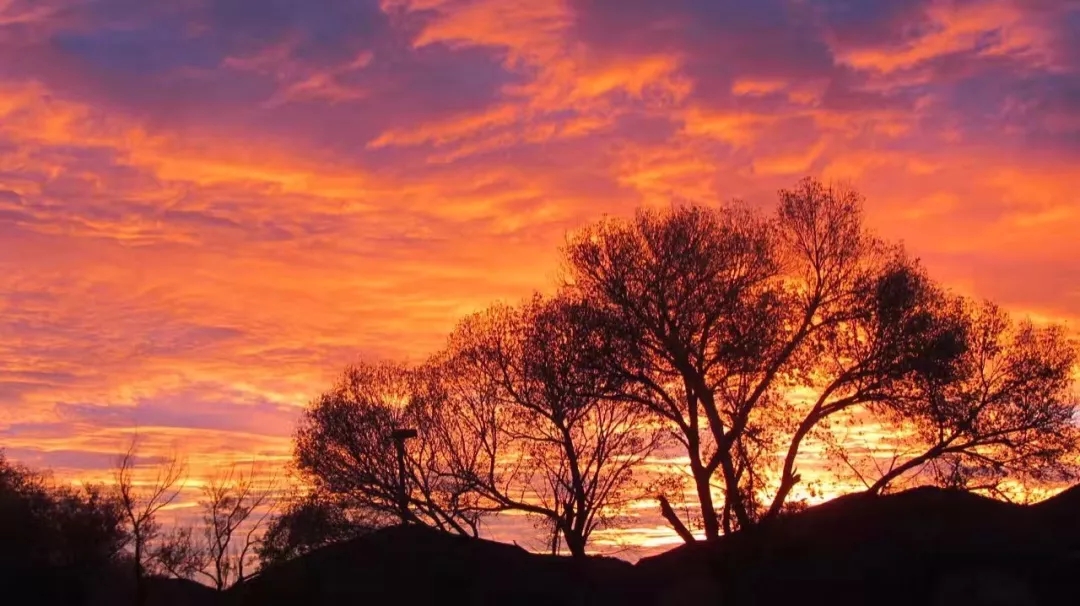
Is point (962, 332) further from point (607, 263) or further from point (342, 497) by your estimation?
point (342, 497)

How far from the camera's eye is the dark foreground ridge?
127 ft

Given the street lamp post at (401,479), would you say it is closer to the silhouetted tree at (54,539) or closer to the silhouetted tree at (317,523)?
the silhouetted tree at (317,523)

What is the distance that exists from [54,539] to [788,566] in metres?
35.5

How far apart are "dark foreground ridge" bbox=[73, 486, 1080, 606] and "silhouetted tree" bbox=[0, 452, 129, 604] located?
46.5 feet

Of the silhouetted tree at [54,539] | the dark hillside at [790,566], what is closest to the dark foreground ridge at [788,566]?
the dark hillside at [790,566]

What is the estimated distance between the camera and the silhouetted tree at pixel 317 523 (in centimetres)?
5275

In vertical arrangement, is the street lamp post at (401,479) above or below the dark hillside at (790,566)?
above

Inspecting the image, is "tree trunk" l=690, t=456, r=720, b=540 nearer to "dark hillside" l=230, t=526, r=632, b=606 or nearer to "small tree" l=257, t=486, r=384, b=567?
"dark hillside" l=230, t=526, r=632, b=606

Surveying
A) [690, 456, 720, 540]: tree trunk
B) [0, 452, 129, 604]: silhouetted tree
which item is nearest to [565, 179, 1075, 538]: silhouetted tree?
[690, 456, 720, 540]: tree trunk

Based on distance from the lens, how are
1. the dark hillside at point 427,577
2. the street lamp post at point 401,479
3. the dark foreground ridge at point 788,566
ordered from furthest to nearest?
the street lamp post at point 401,479 → the dark hillside at point 427,577 → the dark foreground ridge at point 788,566

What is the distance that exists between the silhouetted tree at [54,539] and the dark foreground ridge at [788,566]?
46.5ft

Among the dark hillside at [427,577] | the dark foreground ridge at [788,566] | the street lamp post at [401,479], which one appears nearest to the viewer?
the dark foreground ridge at [788,566]

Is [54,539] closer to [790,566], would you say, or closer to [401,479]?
[401,479]

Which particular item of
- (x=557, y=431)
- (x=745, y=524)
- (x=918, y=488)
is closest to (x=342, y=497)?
(x=557, y=431)
